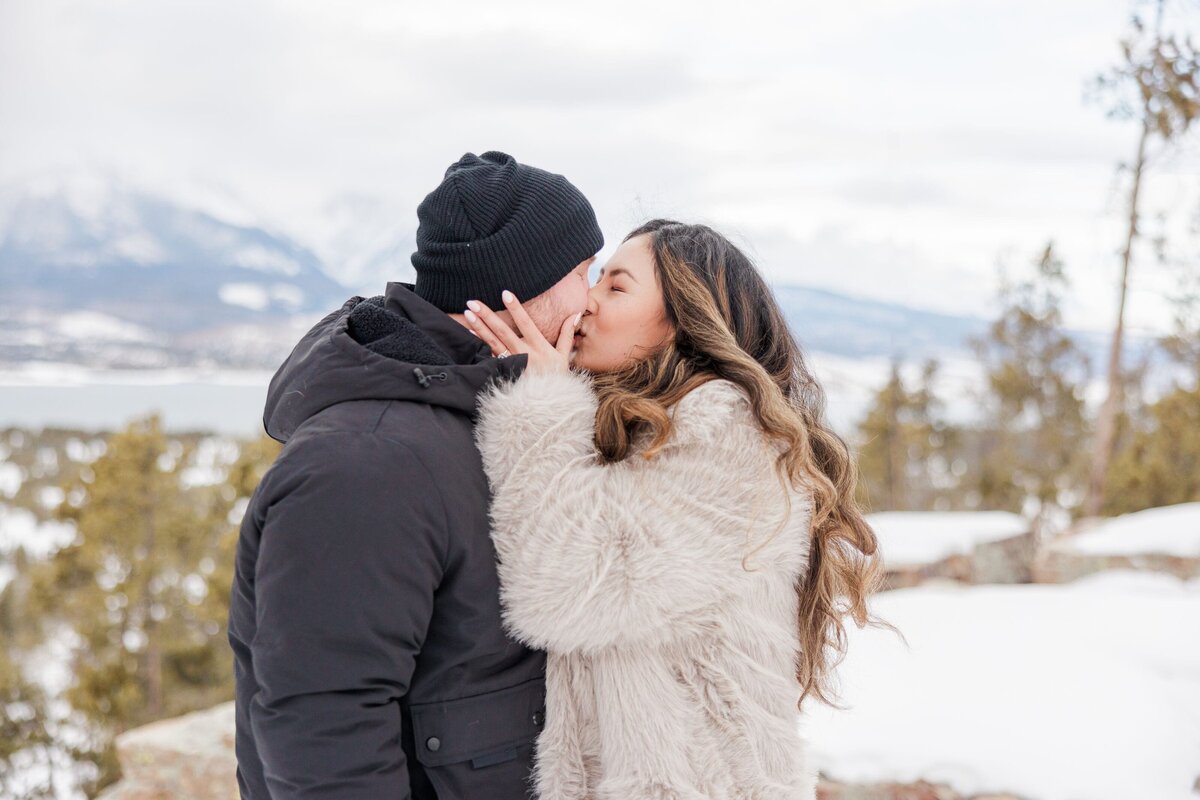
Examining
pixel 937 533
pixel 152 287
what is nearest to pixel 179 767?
pixel 937 533

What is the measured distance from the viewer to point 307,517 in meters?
1.23

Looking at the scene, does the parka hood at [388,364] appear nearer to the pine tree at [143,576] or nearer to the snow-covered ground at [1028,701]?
the snow-covered ground at [1028,701]

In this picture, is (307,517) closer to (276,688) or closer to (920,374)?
(276,688)

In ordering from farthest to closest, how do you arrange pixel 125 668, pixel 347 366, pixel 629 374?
pixel 125 668 < pixel 629 374 < pixel 347 366

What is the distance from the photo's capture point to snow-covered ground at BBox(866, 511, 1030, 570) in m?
7.96

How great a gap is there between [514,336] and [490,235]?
181mm

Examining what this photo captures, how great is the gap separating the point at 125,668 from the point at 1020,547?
36.1 ft

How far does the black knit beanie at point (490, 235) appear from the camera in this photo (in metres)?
1.57

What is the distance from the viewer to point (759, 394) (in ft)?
5.48

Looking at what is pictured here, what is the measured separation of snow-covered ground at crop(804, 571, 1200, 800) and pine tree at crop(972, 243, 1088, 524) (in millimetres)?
10445

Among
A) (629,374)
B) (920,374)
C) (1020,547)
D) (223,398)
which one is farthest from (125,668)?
(223,398)

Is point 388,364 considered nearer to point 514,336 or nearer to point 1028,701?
point 514,336

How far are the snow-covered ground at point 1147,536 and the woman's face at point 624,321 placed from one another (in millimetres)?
7122

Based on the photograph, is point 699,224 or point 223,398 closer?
point 699,224
